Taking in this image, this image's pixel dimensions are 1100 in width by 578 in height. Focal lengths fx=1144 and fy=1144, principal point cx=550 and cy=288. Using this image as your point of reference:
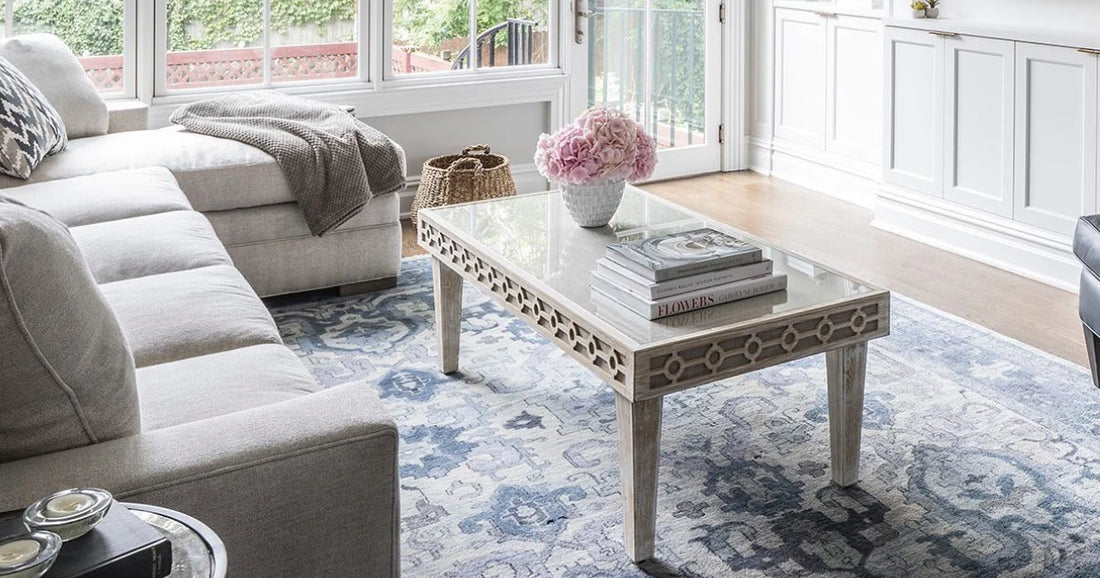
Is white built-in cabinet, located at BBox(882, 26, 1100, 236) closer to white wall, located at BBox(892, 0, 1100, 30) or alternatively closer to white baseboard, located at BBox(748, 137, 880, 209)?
white wall, located at BBox(892, 0, 1100, 30)

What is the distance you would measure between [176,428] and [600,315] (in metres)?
0.98

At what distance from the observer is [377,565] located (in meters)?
1.70

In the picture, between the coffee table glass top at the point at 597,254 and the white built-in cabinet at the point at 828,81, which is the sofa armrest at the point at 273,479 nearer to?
the coffee table glass top at the point at 597,254

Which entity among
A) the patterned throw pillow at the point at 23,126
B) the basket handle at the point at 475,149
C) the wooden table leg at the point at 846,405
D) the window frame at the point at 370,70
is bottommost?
the wooden table leg at the point at 846,405

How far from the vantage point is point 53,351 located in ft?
4.83

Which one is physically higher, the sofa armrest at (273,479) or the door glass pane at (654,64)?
the door glass pane at (654,64)

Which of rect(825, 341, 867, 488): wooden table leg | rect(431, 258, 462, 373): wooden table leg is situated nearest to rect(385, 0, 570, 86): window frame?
rect(431, 258, 462, 373): wooden table leg

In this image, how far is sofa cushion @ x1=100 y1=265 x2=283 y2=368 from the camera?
229cm

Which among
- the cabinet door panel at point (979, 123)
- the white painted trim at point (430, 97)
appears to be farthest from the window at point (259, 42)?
the cabinet door panel at point (979, 123)

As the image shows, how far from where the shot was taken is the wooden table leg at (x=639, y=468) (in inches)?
87.7

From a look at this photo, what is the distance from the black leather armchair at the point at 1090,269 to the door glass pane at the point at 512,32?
3.08 metres

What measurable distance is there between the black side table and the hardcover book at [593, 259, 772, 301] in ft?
4.11

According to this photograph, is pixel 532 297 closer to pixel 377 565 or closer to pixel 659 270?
pixel 659 270

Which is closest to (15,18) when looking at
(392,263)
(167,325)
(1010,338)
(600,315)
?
(392,263)
